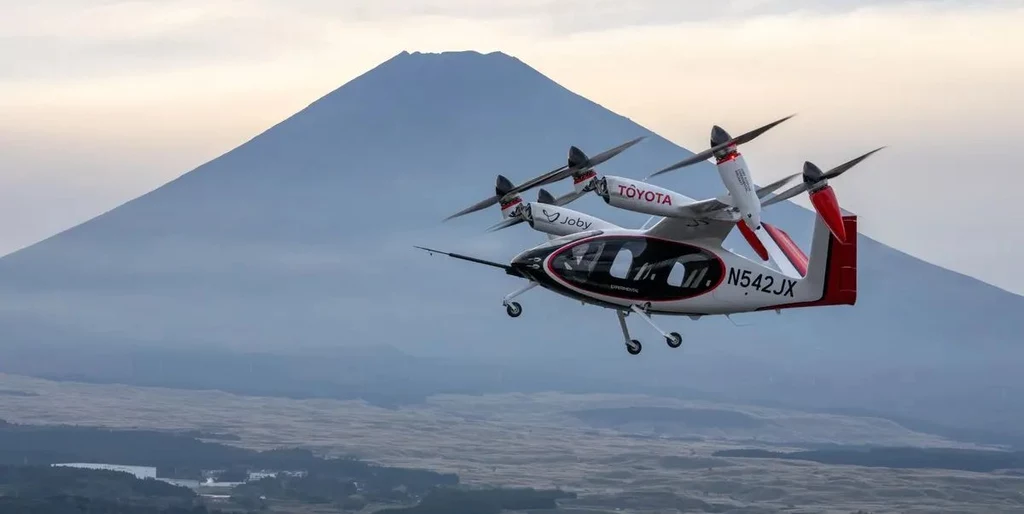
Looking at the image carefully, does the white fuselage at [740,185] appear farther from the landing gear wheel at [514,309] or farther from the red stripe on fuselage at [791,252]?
the landing gear wheel at [514,309]

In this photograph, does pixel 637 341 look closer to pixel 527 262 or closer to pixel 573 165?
pixel 527 262

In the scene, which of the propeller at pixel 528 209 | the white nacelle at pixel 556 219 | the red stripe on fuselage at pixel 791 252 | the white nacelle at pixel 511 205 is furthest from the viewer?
the white nacelle at pixel 511 205

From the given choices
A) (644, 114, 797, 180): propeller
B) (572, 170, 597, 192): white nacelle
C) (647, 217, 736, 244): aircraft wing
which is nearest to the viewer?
(644, 114, 797, 180): propeller

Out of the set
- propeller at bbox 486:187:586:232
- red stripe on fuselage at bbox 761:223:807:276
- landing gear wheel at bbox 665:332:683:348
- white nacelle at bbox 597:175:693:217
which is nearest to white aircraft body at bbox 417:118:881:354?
white nacelle at bbox 597:175:693:217

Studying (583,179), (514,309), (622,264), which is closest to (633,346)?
(622,264)

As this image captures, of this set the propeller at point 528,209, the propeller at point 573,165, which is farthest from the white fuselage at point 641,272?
the propeller at point 528,209

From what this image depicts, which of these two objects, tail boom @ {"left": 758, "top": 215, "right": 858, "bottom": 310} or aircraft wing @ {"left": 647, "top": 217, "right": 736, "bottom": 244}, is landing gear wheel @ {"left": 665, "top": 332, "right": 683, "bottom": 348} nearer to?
aircraft wing @ {"left": 647, "top": 217, "right": 736, "bottom": 244}
